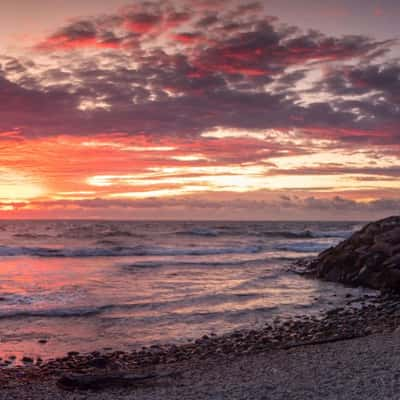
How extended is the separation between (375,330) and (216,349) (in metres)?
4.64

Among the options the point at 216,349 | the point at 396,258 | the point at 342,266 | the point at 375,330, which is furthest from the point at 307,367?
the point at 342,266

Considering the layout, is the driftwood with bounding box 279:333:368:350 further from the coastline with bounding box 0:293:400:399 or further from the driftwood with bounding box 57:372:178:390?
the driftwood with bounding box 57:372:178:390

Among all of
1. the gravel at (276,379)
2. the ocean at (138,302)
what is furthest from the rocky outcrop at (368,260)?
the gravel at (276,379)

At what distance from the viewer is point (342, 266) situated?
25859 millimetres

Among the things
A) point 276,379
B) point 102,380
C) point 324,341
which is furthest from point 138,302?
point 276,379

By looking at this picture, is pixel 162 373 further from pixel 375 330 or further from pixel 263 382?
pixel 375 330

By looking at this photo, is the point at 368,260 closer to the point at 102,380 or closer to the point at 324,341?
the point at 324,341

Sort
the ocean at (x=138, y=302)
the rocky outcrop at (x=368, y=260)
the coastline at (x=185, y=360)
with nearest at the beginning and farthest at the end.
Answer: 1. the coastline at (x=185, y=360)
2. the ocean at (x=138, y=302)
3. the rocky outcrop at (x=368, y=260)

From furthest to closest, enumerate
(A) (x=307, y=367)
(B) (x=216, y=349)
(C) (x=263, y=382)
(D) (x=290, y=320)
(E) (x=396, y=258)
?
1. (E) (x=396, y=258)
2. (D) (x=290, y=320)
3. (B) (x=216, y=349)
4. (A) (x=307, y=367)
5. (C) (x=263, y=382)

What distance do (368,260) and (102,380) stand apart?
18695 mm

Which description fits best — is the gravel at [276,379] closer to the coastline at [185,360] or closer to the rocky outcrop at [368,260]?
the coastline at [185,360]

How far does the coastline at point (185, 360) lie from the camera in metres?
8.75

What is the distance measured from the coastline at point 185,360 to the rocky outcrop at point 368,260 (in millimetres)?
7320

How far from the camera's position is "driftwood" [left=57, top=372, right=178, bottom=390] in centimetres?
883
